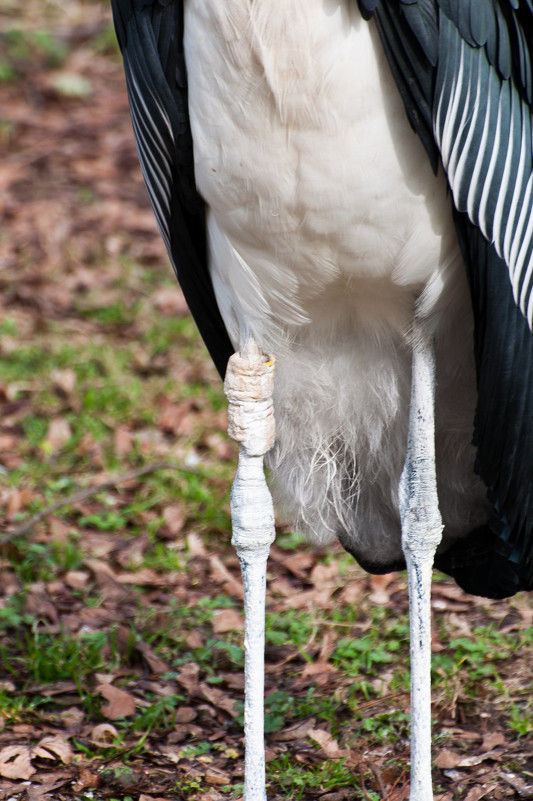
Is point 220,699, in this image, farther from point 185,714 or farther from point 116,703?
point 116,703

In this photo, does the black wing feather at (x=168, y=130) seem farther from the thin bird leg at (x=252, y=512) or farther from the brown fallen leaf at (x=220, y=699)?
the brown fallen leaf at (x=220, y=699)

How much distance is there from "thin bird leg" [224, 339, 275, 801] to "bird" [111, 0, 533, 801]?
0.01 m

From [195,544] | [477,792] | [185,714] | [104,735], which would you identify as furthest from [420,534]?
[195,544]

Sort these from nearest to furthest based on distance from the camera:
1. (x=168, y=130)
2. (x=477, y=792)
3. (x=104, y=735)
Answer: (x=168, y=130) → (x=477, y=792) → (x=104, y=735)

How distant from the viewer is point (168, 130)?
233 cm

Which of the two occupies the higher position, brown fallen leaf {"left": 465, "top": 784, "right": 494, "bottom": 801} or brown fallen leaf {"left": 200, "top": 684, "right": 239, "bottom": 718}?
brown fallen leaf {"left": 200, "top": 684, "right": 239, "bottom": 718}

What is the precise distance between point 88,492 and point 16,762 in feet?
4.57

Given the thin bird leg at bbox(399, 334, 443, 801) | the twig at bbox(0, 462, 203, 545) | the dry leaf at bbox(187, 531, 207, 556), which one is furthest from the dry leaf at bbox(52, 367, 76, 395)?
the thin bird leg at bbox(399, 334, 443, 801)

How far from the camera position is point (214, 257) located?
2506 mm

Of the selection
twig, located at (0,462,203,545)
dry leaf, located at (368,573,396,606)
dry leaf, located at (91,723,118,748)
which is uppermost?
twig, located at (0,462,203,545)

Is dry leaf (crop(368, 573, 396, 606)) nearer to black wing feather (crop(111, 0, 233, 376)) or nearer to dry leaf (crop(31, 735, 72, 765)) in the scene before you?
dry leaf (crop(31, 735, 72, 765))

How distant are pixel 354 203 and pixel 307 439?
35.9 inches

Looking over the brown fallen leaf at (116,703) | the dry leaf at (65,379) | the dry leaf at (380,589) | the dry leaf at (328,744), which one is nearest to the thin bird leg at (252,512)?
the dry leaf at (328,744)

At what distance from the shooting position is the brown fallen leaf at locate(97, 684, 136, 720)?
3.13m
